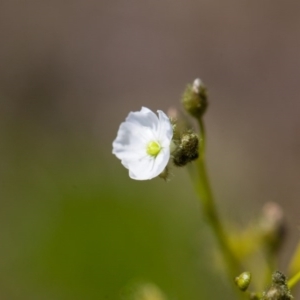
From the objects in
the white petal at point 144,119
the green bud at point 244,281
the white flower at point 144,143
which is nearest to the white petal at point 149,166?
the white flower at point 144,143

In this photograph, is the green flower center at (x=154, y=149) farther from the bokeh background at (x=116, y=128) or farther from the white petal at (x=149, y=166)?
the bokeh background at (x=116, y=128)

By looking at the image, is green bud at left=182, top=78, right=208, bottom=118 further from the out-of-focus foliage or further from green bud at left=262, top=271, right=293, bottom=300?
the out-of-focus foliage

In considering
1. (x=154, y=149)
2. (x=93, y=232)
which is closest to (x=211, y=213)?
(x=154, y=149)

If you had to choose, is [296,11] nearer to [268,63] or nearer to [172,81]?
[268,63]

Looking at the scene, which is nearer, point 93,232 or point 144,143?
point 144,143

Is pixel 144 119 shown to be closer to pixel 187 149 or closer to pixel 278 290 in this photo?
pixel 187 149

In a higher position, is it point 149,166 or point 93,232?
point 149,166
